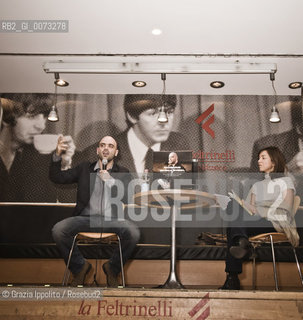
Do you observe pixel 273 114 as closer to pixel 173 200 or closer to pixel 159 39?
pixel 159 39

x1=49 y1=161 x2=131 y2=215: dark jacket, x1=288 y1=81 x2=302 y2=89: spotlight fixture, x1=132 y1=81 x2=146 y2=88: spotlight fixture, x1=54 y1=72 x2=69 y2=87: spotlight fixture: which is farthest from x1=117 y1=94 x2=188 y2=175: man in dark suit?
x1=288 y1=81 x2=302 y2=89: spotlight fixture

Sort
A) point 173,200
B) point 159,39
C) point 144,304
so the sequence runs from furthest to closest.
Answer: point 159,39 < point 173,200 < point 144,304

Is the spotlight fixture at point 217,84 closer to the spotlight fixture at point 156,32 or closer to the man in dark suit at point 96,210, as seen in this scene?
the spotlight fixture at point 156,32

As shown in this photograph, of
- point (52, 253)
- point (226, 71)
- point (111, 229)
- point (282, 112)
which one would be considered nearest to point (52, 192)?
point (52, 253)

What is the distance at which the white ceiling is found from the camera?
12.3ft

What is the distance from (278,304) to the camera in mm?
2457

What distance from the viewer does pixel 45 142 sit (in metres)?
5.65

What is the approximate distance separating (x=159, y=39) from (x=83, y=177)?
Result: 5.55 ft

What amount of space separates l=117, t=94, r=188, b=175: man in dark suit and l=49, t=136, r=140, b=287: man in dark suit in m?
1.39

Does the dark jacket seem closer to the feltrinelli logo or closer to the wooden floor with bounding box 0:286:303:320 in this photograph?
the wooden floor with bounding box 0:286:303:320

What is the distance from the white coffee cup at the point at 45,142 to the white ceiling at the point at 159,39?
71cm

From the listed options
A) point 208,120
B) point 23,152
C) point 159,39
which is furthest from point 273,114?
point 23,152

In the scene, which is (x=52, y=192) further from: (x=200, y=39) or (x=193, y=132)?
(x=200, y=39)

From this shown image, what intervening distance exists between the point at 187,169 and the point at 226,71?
143 cm
